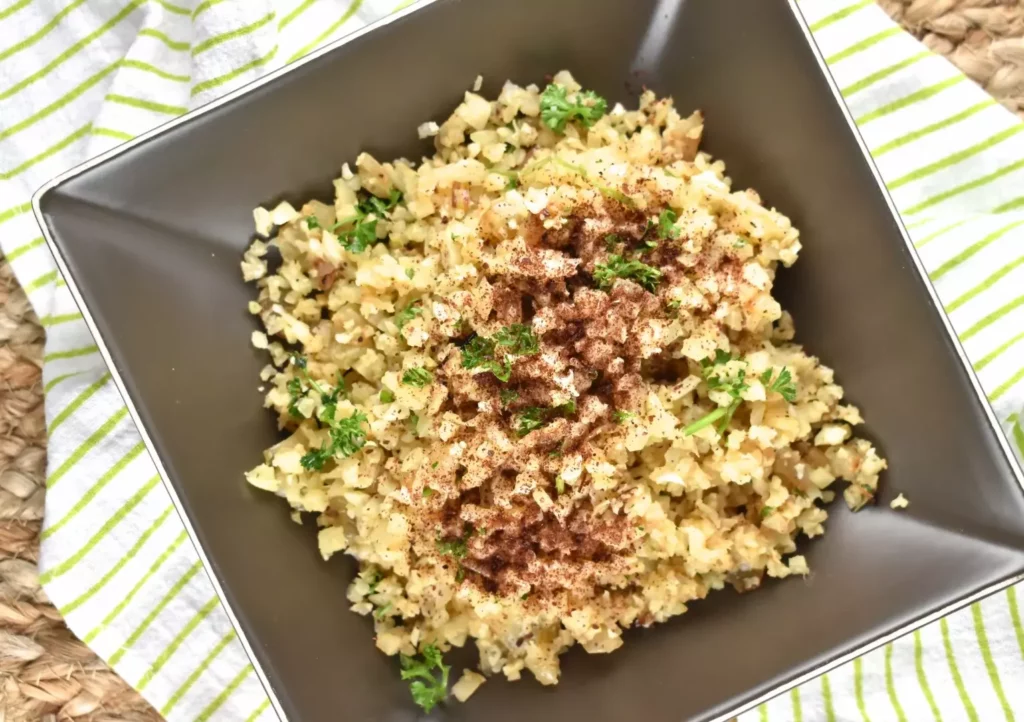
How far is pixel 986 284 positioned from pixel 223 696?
210cm

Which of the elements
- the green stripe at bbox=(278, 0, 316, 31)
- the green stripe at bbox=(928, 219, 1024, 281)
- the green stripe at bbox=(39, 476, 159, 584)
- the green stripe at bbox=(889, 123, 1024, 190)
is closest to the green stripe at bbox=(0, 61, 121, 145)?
the green stripe at bbox=(278, 0, 316, 31)

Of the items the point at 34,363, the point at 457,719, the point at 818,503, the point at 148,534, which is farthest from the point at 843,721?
the point at 34,363

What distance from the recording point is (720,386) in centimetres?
173

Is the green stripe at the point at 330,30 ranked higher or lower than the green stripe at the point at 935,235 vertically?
higher

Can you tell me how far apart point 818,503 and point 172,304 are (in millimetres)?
1361

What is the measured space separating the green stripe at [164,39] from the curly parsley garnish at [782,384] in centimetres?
163

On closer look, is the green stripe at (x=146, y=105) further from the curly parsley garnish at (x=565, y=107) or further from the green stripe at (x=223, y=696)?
the green stripe at (x=223, y=696)

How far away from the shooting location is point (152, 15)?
2266 millimetres

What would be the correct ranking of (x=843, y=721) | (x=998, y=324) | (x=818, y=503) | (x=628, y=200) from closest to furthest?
(x=628, y=200) < (x=818, y=503) < (x=998, y=324) < (x=843, y=721)

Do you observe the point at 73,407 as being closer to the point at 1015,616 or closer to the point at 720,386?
the point at 720,386

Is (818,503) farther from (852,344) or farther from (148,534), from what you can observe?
(148,534)

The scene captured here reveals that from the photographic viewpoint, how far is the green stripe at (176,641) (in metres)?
2.28

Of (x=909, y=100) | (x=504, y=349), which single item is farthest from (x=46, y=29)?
(x=909, y=100)

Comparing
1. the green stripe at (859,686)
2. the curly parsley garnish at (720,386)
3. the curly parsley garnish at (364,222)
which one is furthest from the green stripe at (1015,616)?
the curly parsley garnish at (364,222)
